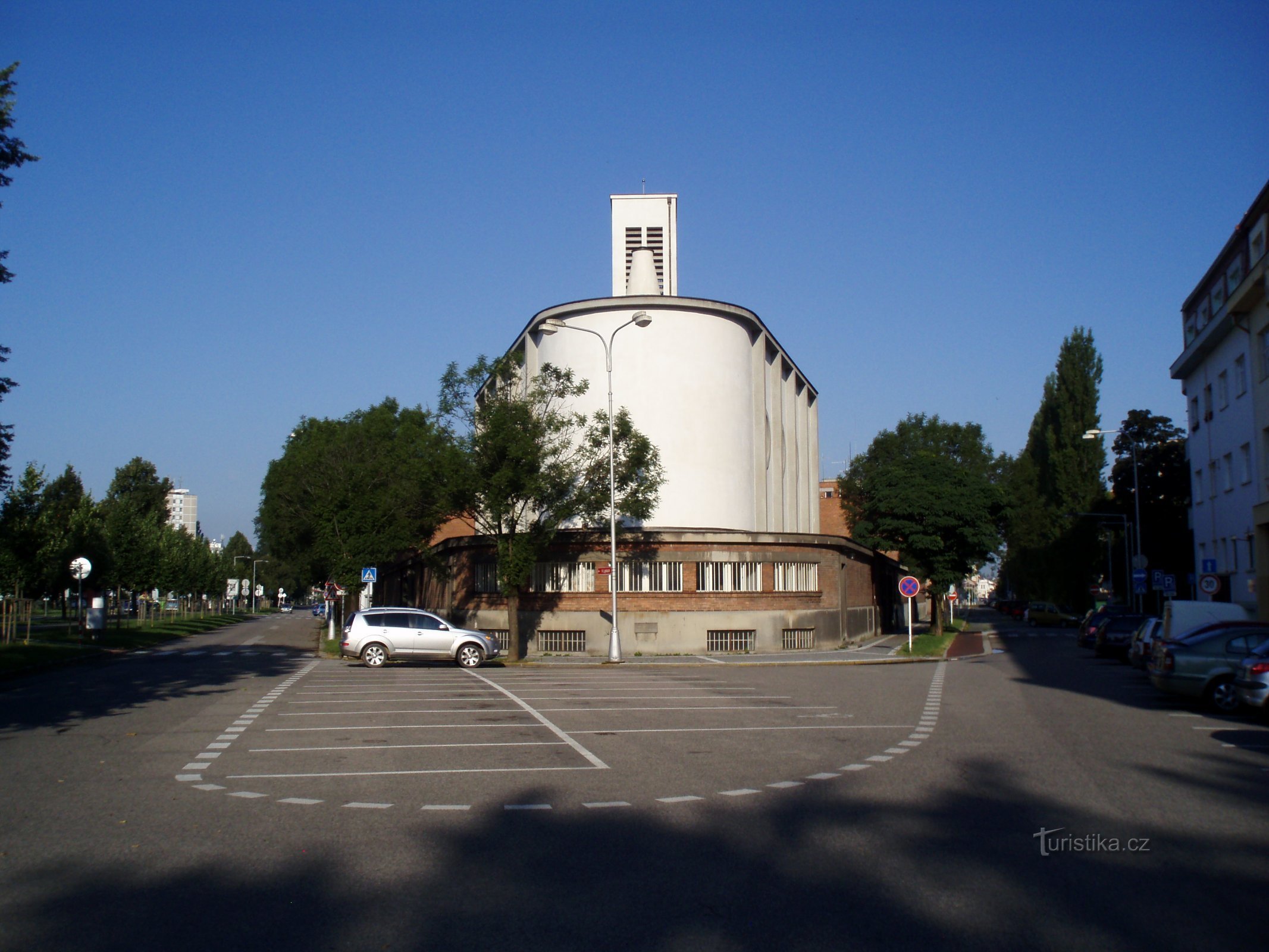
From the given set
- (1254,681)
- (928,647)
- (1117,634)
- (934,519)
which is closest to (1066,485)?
(934,519)

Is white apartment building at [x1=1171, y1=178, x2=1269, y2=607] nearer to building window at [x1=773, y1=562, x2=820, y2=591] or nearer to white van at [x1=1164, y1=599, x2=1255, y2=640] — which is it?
white van at [x1=1164, y1=599, x2=1255, y2=640]

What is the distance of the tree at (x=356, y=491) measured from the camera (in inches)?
1319

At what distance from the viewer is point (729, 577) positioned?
38.4m

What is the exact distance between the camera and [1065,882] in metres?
6.71

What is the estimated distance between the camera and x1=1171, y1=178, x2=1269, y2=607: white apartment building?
33.4 meters

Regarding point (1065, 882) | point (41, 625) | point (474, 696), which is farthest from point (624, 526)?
point (41, 625)

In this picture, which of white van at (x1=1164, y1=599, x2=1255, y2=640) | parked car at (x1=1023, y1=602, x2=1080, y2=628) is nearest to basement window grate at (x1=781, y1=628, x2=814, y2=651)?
white van at (x1=1164, y1=599, x2=1255, y2=640)

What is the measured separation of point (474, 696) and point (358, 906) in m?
13.9

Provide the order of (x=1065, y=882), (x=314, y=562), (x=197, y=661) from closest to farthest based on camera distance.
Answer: (x=1065, y=882) → (x=197, y=661) → (x=314, y=562)

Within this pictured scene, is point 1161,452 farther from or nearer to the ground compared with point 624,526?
farther from the ground

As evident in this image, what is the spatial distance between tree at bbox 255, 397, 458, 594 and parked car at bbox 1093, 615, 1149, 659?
22985 mm

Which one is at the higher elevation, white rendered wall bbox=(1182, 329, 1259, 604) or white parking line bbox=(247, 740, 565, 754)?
white rendered wall bbox=(1182, 329, 1259, 604)

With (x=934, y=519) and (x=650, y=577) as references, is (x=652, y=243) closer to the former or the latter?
(x=934, y=519)

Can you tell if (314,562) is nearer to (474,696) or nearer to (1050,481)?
(474,696)
